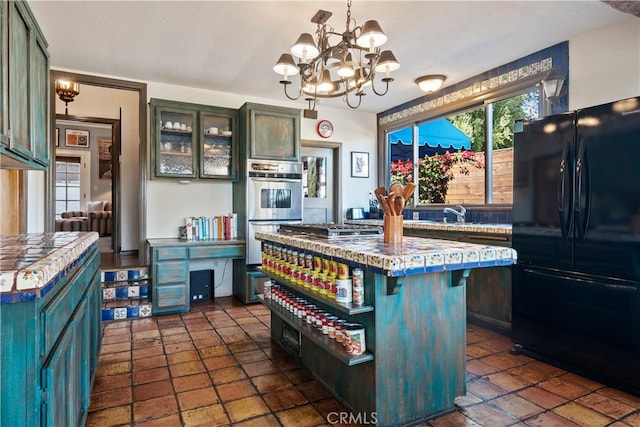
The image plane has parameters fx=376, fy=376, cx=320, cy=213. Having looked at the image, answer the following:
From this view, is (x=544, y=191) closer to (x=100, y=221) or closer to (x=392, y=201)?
(x=392, y=201)

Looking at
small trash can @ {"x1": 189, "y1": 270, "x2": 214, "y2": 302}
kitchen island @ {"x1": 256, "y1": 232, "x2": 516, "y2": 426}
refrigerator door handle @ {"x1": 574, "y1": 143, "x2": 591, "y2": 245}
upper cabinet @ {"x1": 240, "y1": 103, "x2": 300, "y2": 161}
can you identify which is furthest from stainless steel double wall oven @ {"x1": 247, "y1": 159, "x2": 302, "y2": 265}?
refrigerator door handle @ {"x1": 574, "y1": 143, "x2": 591, "y2": 245}

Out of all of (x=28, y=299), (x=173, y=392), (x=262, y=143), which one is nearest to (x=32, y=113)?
(x=28, y=299)

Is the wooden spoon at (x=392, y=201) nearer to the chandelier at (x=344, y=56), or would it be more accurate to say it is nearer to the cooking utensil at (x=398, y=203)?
the cooking utensil at (x=398, y=203)

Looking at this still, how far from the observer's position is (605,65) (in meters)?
3.00

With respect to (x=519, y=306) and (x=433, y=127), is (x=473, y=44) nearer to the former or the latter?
(x=433, y=127)

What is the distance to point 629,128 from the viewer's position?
2211 mm

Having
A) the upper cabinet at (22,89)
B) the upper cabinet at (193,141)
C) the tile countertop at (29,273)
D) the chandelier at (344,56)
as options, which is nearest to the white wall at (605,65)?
the chandelier at (344,56)

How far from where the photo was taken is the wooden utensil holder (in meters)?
2.16

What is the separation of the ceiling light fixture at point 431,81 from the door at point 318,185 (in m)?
1.78

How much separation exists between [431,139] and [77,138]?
8.32 metres

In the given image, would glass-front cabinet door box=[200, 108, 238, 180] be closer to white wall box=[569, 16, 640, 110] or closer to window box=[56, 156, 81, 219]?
white wall box=[569, 16, 640, 110]

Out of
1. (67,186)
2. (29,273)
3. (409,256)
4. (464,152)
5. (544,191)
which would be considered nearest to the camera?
(29,273)

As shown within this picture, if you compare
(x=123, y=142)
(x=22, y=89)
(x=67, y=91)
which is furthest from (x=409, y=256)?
(x=67, y=91)

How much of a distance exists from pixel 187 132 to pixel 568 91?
151 inches
